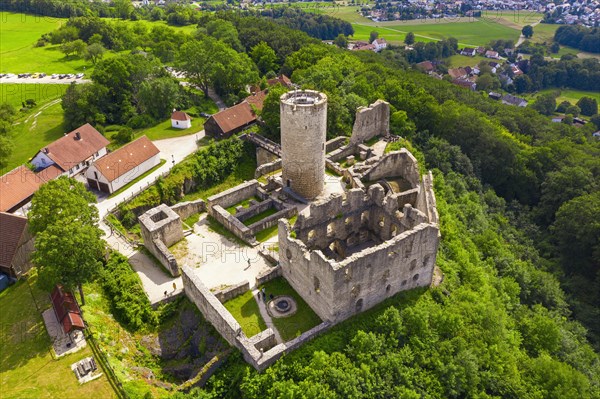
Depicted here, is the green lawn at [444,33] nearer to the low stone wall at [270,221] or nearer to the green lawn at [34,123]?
the green lawn at [34,123]

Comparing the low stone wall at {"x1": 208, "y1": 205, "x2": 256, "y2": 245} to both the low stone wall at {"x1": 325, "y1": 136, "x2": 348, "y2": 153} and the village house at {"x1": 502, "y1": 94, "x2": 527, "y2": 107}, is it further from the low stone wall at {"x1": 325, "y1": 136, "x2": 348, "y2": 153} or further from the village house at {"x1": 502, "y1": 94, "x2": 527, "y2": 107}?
the village house at {"x1": 502, "y1": 94, "x2": 527, "y2": 107}

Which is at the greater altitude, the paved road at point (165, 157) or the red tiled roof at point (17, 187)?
the red tiled roof at point (17, 187)

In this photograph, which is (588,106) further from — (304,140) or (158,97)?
(158,97)

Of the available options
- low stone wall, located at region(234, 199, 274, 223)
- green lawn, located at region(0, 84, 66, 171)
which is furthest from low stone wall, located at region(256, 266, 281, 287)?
green lawn, located at region(0, 84, 66, 171)

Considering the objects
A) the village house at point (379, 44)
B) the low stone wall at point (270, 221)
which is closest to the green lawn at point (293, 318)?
the low stone wall at point (270, 221)

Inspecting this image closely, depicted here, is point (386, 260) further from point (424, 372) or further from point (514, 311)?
point (514, 311)

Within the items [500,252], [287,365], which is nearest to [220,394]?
[287,365]
